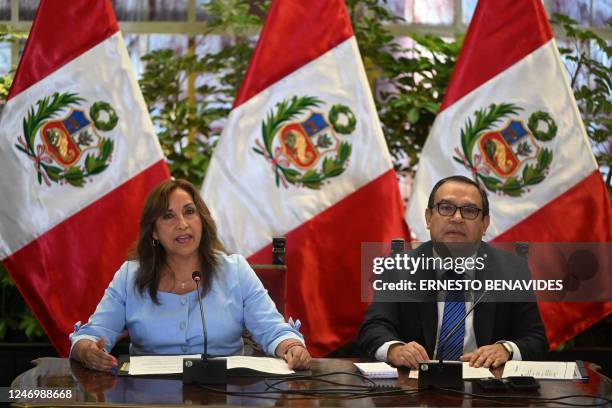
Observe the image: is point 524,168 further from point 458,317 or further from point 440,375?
point 440,375

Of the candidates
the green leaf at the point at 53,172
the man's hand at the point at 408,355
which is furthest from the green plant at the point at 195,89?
the man's hand at the point at 408,355

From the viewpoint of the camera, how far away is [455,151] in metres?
3.79

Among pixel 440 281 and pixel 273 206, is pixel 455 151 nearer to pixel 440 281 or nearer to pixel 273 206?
pixel 273 206

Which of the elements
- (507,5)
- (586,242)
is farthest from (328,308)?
(507,5)

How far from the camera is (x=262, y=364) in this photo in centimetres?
250

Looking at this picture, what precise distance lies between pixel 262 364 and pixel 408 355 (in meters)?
0.40

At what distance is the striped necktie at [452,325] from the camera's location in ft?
8.87

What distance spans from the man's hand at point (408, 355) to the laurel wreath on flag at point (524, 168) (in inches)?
53.1

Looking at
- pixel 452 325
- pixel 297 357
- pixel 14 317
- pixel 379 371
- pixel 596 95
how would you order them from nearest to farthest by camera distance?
pixel 379 371
pixel 297 357
pixel 452 325
pixel 14 317
pixel 596 95

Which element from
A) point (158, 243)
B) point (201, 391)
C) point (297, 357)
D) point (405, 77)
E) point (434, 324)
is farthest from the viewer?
point (405, 77)

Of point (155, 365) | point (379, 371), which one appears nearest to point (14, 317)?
point (155, 365)

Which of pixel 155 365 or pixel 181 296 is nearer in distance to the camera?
pixel 155 365

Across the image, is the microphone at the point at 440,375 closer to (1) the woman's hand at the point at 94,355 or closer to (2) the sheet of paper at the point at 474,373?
(2) the sheet of paper at the point at 474,373

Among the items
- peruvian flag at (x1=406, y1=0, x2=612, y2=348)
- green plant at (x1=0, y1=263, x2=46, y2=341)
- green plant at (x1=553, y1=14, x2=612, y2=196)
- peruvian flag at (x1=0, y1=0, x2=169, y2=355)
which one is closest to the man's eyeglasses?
peruvian flag at (x1=406, y1=0, x2=612, y2=348)
